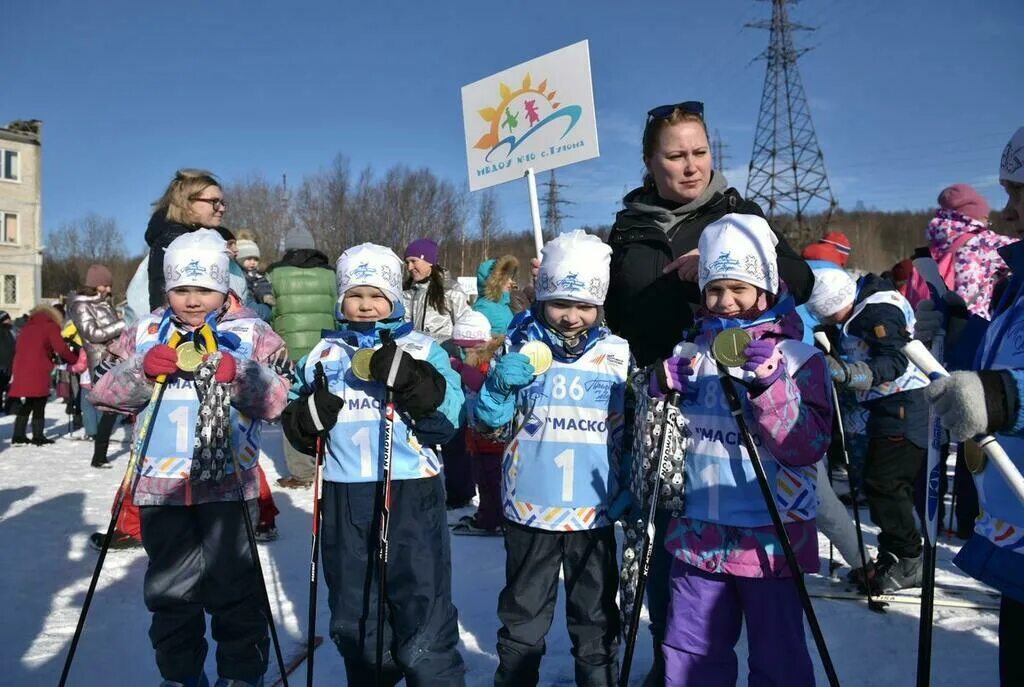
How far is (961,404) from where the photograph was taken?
6.15 feet

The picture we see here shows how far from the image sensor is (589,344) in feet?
10.2

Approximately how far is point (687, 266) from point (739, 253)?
26 cm

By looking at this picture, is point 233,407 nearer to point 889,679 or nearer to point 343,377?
point 343,377

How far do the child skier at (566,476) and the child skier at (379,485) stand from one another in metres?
0.29

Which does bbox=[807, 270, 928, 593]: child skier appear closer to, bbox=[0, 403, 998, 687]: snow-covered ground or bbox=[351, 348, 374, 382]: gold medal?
bbox=[0, 403, 998, 687]: snow-covered ground

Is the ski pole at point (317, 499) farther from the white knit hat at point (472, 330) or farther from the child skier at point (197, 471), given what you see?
the white knit hat at point (472, 330)

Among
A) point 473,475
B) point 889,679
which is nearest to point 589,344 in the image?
point 889,679

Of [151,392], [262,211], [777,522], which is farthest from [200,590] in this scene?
[262,211]

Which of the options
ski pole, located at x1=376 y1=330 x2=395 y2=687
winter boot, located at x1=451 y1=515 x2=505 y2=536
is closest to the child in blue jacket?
ski pole, located at x1=376 y1=330 x2=395 y2=687

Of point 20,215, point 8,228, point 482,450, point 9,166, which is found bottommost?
point 482,450

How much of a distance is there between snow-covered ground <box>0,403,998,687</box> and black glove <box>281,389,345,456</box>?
135cm

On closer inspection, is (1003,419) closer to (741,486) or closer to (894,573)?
(741,486)

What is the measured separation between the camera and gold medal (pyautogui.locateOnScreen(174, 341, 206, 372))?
10.1 ft

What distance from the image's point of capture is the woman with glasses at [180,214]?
404 cm
